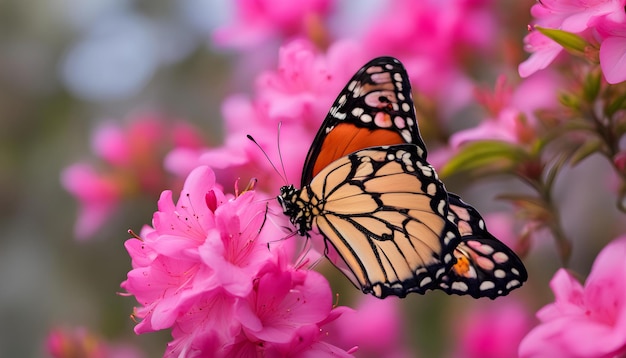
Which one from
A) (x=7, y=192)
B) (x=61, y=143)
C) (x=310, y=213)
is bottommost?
(x=310, y=213)

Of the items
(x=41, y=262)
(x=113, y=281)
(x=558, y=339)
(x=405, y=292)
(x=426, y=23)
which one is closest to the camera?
(x=558, y=339)

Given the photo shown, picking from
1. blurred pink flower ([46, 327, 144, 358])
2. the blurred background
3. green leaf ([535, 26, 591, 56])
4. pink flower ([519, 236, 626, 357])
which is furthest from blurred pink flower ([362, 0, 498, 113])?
blurred pink flower ([46, 327, 144, 358])

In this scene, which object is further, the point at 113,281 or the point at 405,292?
the point at 113,281

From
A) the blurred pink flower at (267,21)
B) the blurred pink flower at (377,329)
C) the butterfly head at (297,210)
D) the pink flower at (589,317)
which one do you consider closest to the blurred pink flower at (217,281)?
the butterfly head at (297,210)

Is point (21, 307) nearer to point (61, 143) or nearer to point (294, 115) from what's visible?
point (61, 143)

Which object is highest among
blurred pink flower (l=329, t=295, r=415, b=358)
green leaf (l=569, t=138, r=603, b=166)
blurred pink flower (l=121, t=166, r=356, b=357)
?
green leaf (l=569, t=138, r=603, b=166)

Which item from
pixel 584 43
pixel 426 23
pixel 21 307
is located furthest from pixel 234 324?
pixel 21 307

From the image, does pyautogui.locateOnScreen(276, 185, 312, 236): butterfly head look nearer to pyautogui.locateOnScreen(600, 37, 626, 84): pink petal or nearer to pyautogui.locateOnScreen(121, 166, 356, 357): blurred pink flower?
pyautogui.locateOnScreen(121, 166, 356, 357): blurred pink flower
